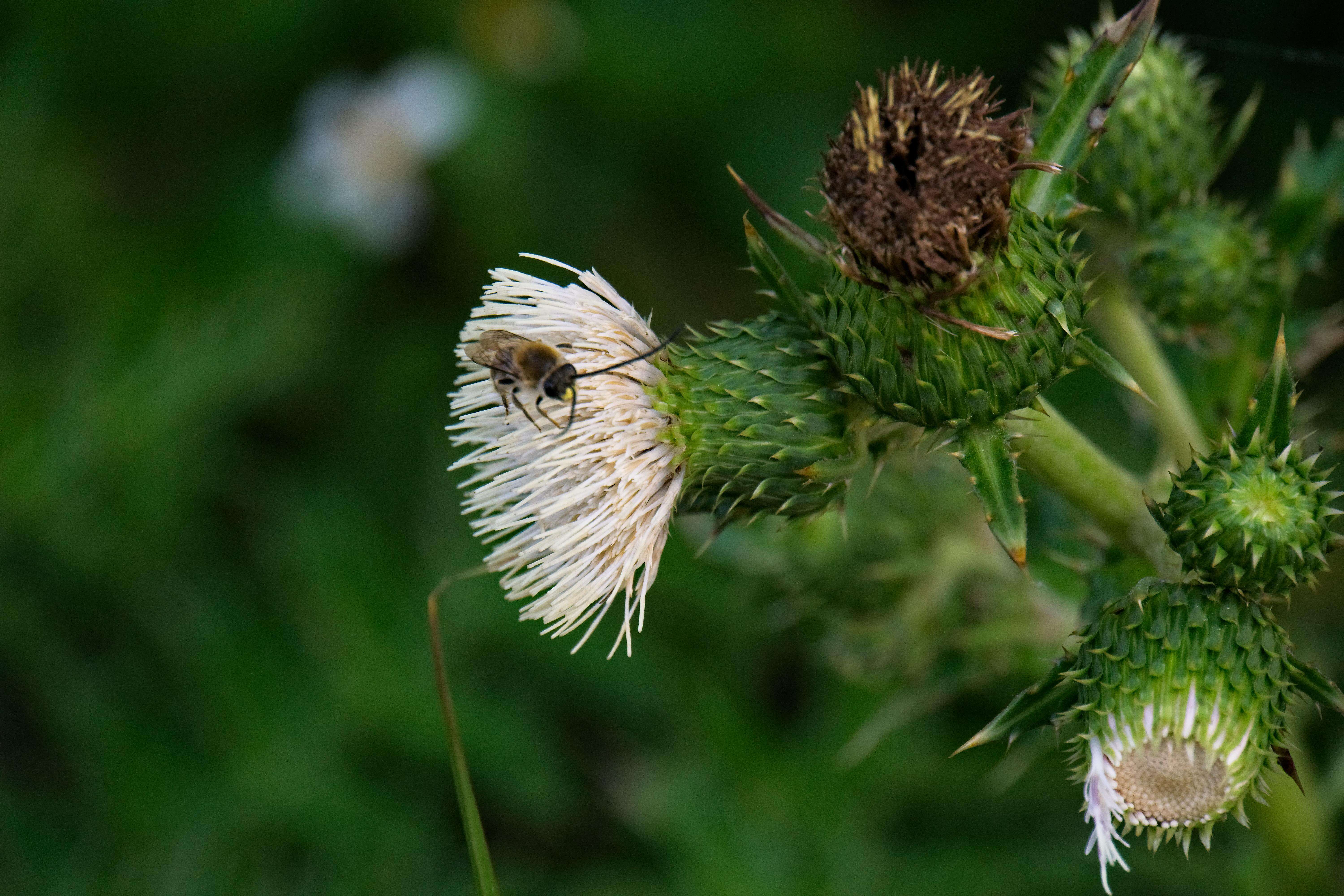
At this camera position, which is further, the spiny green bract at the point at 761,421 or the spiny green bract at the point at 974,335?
the spiny green bract at the point at 761,421

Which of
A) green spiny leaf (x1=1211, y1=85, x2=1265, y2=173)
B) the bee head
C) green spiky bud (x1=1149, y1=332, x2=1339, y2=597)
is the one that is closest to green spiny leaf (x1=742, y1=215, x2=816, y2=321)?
the bee head

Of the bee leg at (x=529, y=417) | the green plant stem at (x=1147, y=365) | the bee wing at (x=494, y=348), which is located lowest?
the bee leg at (x=529, y=417)

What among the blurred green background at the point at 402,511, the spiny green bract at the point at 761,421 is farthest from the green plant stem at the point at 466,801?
the blurred green background at the point at 402,511

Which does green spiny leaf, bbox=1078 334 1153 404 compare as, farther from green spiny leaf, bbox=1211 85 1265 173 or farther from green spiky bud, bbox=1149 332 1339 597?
green spiny leaf, bbox=1211 85 1265 173

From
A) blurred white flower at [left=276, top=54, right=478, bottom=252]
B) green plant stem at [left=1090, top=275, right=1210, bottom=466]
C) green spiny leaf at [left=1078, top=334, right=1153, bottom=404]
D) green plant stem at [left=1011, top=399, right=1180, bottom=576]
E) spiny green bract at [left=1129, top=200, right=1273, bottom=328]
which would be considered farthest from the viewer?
blurred white flower at [left=276, top=54, right=478, bottom=252]

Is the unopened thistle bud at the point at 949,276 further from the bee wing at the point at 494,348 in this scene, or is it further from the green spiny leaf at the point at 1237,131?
the green spiny leaf at the point at 1237,131

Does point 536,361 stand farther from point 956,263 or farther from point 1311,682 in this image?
point 1311,682

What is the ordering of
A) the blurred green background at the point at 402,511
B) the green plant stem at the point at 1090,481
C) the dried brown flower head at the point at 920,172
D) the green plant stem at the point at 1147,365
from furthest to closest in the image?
the blurred green background at the point at 402,511 → the green plant stem at the point at 1147,365 → the green plant stem at the point at 1090,481 → the dried brown flower head at the point at 920,172
